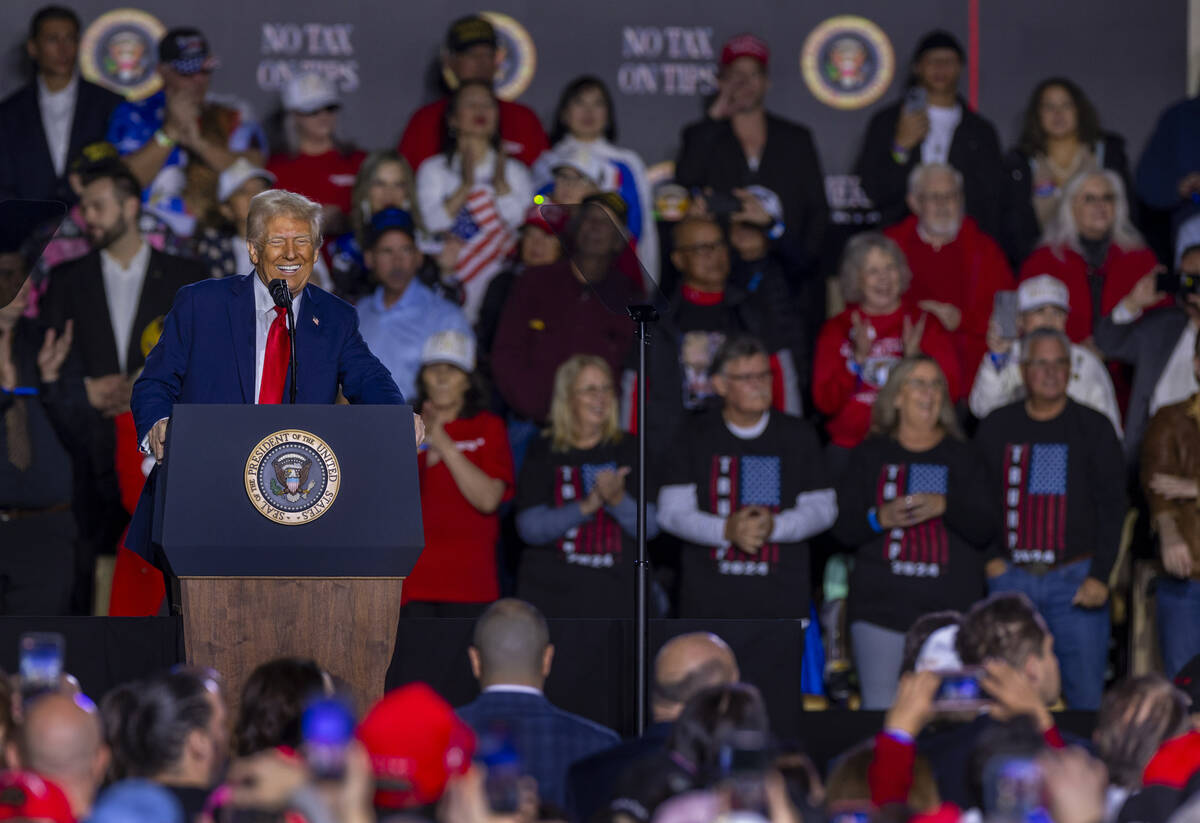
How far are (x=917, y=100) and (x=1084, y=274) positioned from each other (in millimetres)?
1246

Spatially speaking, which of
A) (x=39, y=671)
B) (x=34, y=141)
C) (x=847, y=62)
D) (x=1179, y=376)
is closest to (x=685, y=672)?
(x=39, y=671)

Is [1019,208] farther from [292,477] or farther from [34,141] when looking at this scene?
[292,477]

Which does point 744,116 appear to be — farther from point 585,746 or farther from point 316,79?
point 585,746

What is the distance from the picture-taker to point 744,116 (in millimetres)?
8453

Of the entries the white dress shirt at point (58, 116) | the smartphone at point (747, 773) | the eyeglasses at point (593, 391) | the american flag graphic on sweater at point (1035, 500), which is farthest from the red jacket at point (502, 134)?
the smartphone at point (747, 773)

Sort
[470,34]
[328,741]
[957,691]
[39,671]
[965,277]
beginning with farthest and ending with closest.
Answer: [470,34]
[965,277]
[957,691]
[39,671]
[328,741]

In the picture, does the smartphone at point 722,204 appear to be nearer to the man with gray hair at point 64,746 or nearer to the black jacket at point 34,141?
the black jacket at point 34,141

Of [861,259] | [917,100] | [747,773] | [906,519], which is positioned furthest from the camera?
[917,100]

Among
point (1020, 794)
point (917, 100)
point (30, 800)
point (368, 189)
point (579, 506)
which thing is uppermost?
point (917, 100)

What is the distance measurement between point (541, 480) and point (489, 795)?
409 cm

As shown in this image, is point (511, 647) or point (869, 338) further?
point (869, 338)

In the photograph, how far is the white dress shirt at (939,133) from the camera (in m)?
8.43

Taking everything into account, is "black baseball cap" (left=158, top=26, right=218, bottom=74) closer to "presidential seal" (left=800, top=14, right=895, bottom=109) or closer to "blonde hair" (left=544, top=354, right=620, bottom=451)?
"blonde hair" (left=544, top=354, right=620, bottom=451)

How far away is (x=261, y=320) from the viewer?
473 centimetres
